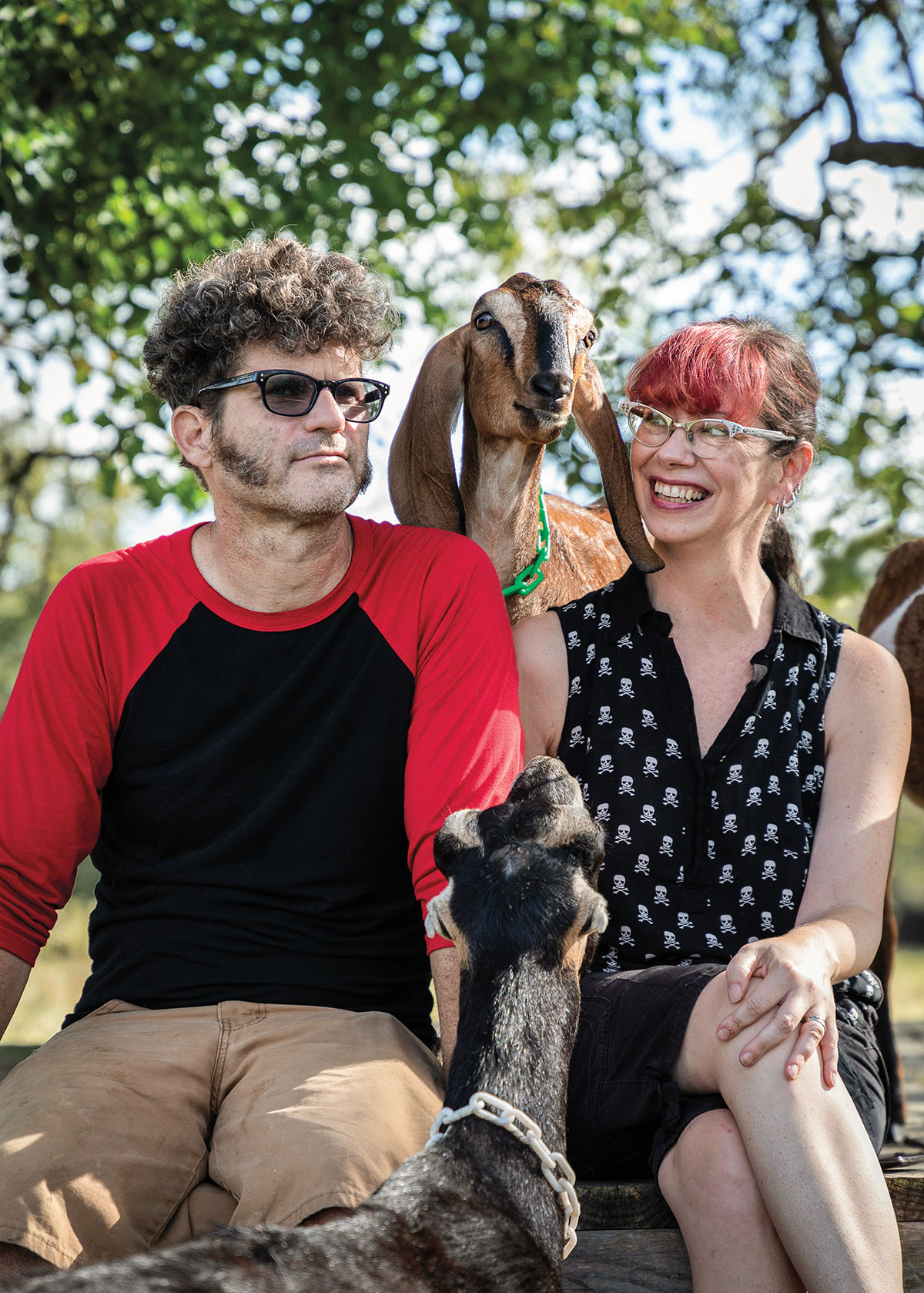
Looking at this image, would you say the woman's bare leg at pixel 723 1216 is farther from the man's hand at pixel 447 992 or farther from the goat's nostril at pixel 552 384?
the goat's nostril at pixel 552 384

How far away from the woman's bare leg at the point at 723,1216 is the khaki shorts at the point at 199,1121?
1.62 feet

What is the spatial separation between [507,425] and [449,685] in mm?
1762

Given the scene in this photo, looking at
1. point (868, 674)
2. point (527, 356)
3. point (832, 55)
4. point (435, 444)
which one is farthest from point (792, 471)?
point (832, 55)

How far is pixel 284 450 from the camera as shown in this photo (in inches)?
115

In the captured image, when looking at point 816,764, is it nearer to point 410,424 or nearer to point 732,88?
point 410,424

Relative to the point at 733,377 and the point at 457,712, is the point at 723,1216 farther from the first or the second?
the point at 733,377

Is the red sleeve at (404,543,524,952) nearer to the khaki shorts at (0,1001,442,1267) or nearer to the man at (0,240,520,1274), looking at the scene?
the man at (0,240,520,1274)

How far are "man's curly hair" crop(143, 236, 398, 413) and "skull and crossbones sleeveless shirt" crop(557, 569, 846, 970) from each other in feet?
3.11

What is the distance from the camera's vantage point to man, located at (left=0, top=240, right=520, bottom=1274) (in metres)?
2.52

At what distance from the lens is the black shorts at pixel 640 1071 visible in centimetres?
259

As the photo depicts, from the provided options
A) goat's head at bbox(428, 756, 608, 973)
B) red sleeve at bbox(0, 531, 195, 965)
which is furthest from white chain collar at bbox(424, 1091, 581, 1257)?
red sleeve at bbox(0, 531, 195, 965)

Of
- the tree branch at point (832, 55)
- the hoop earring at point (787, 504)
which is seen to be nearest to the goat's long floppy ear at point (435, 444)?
the hoop earring at point (787, 504)

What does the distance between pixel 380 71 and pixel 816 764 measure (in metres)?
5.48

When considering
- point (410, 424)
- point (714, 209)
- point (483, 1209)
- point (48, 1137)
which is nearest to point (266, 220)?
point (410, 424)
